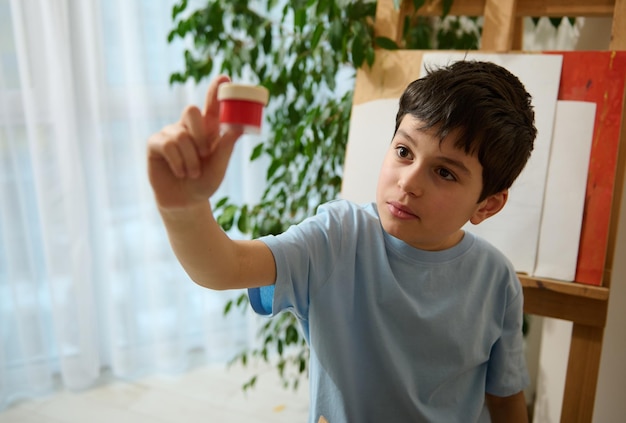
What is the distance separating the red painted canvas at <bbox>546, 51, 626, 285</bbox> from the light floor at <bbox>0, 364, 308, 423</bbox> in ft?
3.76

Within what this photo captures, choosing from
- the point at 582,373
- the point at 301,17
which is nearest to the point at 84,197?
the point at 301,17

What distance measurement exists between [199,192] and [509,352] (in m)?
0.72

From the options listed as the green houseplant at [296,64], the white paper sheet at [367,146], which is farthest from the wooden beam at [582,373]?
the green houseplant at [296,64]

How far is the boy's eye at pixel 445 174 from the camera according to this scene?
0.89 meters

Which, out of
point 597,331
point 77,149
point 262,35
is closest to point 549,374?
point 597,331

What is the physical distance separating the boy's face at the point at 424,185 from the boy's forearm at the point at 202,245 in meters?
0.28

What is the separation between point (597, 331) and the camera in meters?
1.19

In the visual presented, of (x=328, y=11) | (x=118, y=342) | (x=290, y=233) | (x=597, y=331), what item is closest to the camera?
(x=290, y=233)

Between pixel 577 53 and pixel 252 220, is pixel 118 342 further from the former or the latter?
pixel 577 53

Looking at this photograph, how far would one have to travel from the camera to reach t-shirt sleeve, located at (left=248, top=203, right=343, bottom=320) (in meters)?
0.83

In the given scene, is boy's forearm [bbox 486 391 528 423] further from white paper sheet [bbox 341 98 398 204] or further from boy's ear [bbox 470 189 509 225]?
white paper sheet [bbox 341 98 398 204]

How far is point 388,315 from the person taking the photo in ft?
3.12

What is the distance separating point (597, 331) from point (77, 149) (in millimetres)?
1622

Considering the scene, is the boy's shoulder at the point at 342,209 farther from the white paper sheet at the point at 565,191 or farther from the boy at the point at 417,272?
the white paper sheet at the point at 565,191
